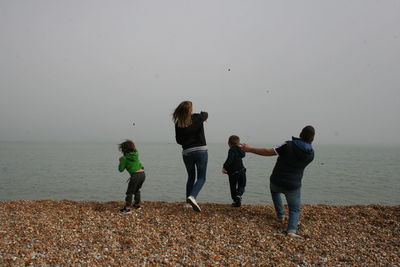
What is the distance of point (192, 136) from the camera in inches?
249

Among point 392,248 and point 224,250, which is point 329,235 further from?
point 224,250

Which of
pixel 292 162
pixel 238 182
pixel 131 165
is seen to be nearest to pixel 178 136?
pixel 131 165

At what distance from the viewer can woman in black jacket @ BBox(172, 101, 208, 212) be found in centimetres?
625

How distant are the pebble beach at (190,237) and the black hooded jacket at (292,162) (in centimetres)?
91

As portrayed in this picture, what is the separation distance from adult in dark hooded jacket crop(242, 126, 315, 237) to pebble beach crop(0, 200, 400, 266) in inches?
17.5

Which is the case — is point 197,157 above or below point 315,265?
above

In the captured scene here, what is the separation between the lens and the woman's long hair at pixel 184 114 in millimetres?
6250

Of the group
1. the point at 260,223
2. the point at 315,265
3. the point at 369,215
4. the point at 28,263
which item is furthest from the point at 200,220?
the point at 369,215

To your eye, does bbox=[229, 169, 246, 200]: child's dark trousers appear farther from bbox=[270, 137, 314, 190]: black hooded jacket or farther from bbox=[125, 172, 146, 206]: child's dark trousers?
bbox=[125, 172, 146, 206]: child's dark trousers

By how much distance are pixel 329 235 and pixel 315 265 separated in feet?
4.55

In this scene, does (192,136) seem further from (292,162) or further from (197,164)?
(292,162)

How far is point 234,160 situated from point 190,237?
2.57 metres

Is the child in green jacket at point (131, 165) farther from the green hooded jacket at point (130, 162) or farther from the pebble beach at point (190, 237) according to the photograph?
the pebble beach at point (190, 237)

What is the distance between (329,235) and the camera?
5566 millimetres
